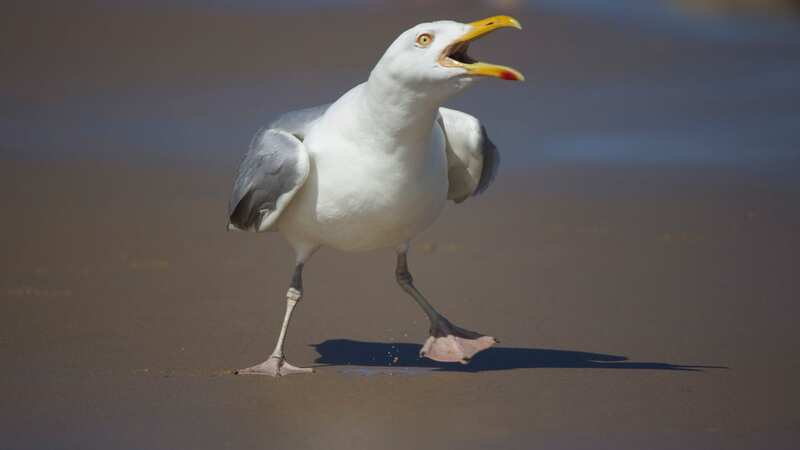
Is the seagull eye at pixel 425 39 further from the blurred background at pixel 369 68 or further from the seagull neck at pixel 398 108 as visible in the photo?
the blurred background at pixel 369 68

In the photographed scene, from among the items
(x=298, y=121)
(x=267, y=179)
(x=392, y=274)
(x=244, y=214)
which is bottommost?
(x=392, y=274)

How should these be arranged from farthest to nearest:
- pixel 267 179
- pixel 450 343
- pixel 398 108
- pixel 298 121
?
pixel 298 121 → pixel 450 343 → pixel 267 179 → pixel 398 108

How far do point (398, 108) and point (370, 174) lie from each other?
1.10 ft

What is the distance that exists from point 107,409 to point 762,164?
268 inches

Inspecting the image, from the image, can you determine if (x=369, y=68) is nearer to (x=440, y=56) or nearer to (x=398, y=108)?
(x=398, y=108)

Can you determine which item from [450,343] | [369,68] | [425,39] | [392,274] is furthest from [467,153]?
[369,68]

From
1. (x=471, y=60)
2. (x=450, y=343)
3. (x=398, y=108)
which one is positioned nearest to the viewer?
(x=471, y=60)

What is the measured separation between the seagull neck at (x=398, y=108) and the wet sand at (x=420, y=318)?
3.57 feet

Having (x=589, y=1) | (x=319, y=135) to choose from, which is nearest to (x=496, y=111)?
(x=589, y=1)

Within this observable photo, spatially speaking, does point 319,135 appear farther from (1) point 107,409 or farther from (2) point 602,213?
(2) point 602,213

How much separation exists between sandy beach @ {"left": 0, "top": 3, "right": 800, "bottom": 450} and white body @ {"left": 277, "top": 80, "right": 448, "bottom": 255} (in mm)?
660

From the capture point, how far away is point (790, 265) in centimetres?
792

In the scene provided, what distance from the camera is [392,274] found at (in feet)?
26.5

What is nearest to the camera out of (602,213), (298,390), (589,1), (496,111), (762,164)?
(298,390)
